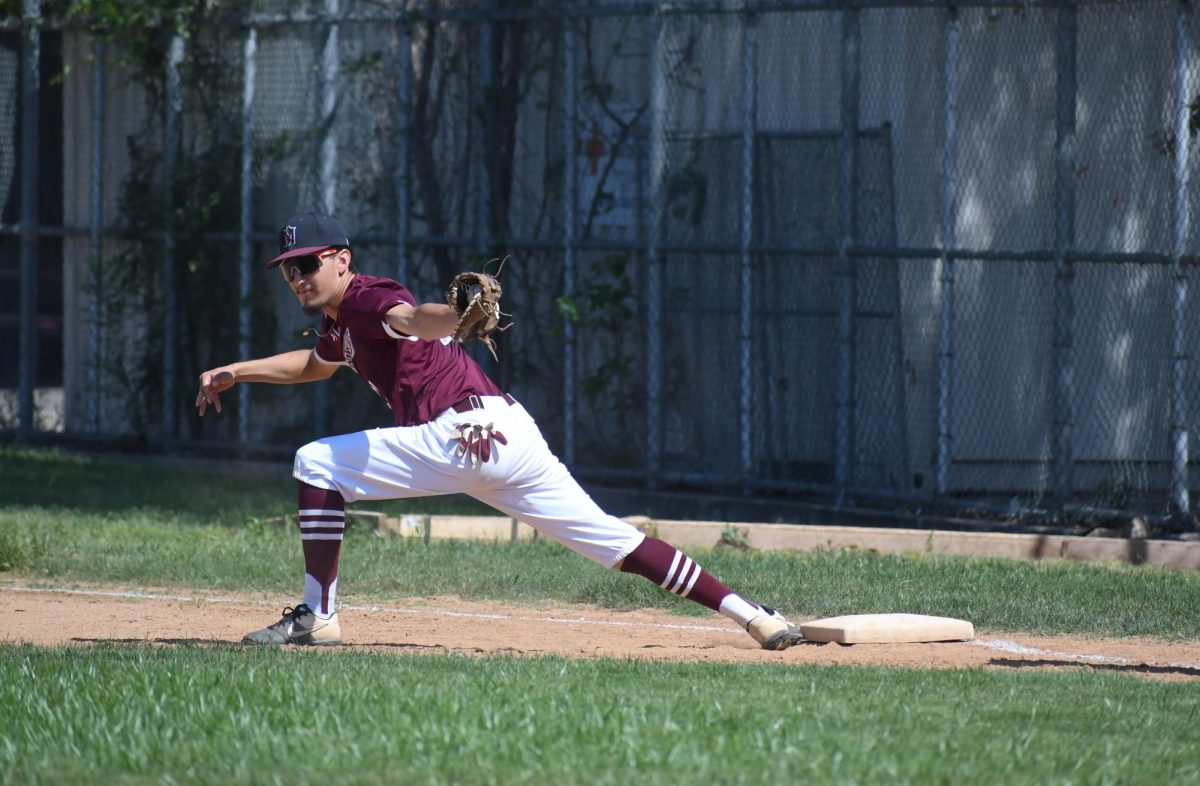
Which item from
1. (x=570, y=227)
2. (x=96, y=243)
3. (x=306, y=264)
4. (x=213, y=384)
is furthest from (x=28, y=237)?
(x=306, y=264)

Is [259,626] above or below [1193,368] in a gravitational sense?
below

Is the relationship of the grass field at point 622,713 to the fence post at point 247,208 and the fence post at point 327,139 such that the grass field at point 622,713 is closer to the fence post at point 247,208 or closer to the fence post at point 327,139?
the fence post at point 327,139

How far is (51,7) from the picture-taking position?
16344mm

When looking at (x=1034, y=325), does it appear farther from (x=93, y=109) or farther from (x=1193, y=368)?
(x=93, y=109)

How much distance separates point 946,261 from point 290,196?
20.7 feet

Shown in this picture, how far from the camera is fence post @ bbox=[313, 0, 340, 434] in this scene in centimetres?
1498

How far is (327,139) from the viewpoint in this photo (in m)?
15.1

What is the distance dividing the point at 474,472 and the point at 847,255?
6.17 meters

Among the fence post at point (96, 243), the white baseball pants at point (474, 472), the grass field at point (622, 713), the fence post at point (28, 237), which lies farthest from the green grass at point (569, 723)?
the fence post at point (28, 237)

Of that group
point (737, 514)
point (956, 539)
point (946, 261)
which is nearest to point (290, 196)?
point (737, 514)

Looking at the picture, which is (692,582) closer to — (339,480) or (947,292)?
(339,480)

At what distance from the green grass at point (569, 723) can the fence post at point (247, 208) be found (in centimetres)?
877

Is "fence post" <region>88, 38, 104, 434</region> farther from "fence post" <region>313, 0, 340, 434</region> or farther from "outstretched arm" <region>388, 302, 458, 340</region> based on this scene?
"outstretched arm" <region>388, 302, 458, 340</region>

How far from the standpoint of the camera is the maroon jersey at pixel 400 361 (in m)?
7.05
